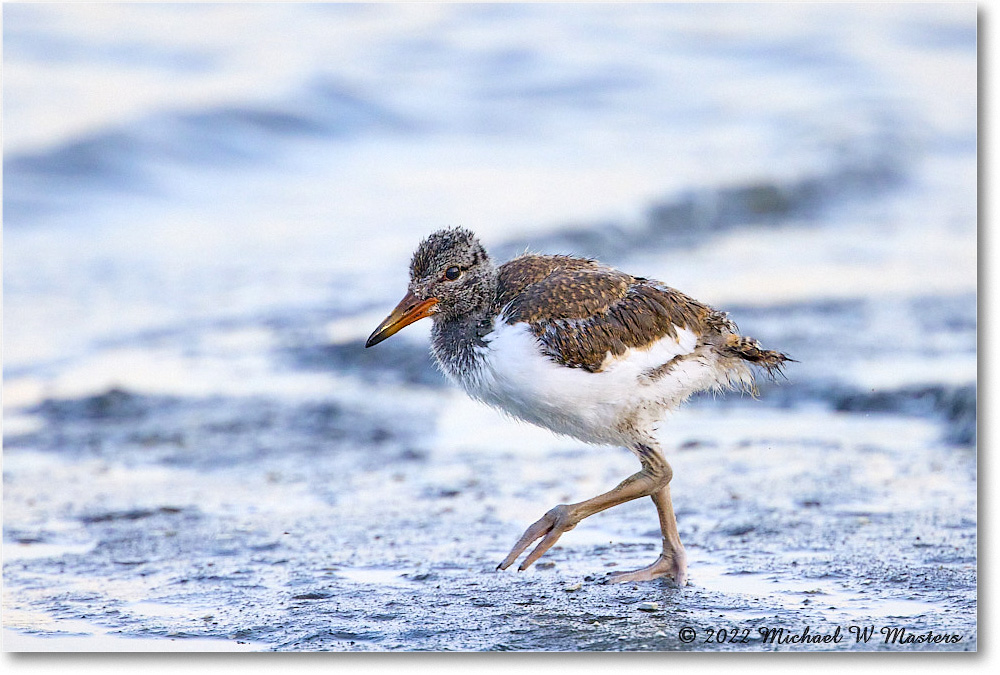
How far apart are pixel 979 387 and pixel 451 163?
6944mm

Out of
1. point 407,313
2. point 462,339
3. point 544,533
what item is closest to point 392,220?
point 407,313

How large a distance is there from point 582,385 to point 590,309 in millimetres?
324

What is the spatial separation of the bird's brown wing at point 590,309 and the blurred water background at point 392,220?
1139 millimetres

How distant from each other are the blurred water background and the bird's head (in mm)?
1147

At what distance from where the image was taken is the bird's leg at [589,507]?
4.31m

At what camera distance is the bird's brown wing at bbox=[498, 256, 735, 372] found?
4.15 m

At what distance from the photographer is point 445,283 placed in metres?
4.38

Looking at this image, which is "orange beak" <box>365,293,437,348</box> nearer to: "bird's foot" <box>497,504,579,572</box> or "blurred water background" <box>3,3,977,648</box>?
"bird's foot" <box>497,504,579,572</box>

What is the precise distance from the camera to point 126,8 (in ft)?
30.2

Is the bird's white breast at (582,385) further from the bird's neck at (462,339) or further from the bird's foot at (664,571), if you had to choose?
the bird's foot at (664,571)

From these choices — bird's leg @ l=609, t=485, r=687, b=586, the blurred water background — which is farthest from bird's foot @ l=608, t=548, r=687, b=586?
the blurred water background

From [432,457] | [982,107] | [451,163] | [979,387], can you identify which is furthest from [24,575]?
[451,163]

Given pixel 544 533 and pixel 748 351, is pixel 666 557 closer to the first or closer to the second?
pixel 544 533

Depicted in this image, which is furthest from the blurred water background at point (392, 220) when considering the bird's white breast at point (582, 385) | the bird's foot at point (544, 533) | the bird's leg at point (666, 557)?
the bird's white breast at point (582, 385)
